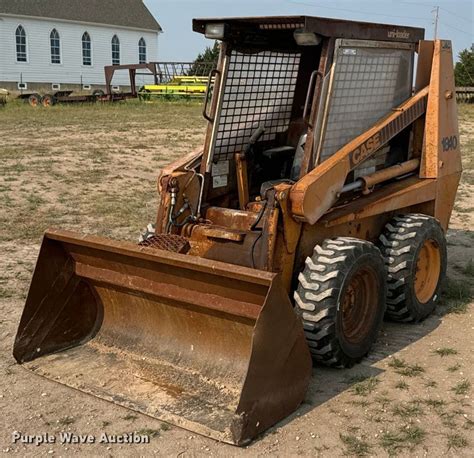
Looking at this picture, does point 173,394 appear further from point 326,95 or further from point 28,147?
point 28,147

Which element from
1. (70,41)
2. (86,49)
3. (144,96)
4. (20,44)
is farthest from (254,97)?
(86,49)

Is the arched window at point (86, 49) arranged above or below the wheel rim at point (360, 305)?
above

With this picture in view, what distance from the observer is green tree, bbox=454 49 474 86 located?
1383 inches

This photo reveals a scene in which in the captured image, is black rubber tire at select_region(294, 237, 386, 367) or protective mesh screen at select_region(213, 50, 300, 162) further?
protective mesh screen at select_region(213, 50, 300, 162)

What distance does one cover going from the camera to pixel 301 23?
15.7ft

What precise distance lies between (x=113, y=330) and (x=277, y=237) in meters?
1.34

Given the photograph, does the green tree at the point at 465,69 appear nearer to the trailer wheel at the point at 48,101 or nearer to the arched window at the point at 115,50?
the trailer wheel at the point at 48,101

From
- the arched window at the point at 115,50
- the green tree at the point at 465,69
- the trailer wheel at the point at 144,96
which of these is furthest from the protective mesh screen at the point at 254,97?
the arched window at the point at 115,50

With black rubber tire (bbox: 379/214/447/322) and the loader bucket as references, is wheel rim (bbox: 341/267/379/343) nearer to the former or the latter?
black rubber tire (bbox: 379/214/447/322)

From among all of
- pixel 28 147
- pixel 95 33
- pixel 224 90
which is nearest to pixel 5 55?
pixel 95 33

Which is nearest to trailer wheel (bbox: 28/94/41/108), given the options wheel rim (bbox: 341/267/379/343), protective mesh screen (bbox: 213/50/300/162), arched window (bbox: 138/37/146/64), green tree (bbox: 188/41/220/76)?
green tree (bbox: 188/41/220/76)

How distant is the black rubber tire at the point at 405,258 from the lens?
5.53 meters

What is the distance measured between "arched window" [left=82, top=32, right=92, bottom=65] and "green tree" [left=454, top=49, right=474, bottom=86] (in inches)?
883

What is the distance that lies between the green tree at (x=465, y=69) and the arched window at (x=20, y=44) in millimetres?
24146
